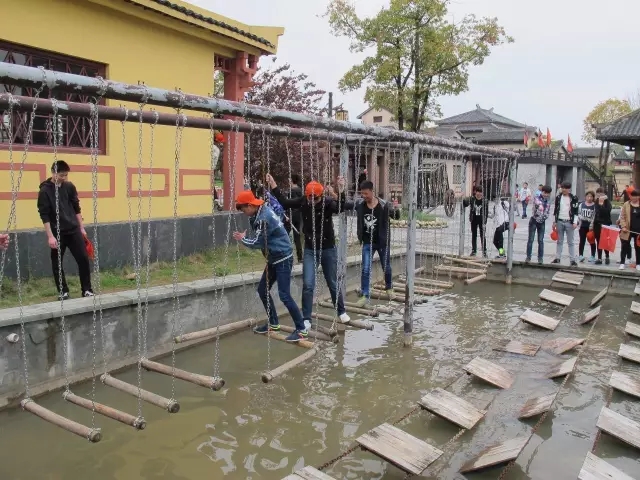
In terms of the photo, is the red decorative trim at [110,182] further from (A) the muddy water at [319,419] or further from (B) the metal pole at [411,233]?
(B) the metal pole at [411,233]

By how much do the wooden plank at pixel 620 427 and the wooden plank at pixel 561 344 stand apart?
217 centimetres

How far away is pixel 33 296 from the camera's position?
21.7 feet

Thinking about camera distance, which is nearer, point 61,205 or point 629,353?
point 61,205

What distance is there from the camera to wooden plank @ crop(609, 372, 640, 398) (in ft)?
18.5

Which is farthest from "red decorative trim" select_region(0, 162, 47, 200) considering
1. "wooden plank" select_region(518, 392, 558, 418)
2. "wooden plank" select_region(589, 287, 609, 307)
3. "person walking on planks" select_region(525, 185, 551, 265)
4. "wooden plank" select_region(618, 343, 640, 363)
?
"person walking on planks" select_region(525, 185, 551, 265)

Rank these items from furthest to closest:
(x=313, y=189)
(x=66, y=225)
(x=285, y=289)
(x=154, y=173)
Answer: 1. (x=154, y=173)
2. (x=66, y=225)
3. (x=313, y=189)
4. (x=285, y=289)

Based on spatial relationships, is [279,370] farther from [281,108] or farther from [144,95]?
[281,108]

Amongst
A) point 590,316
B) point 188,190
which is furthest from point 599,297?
point 188,190

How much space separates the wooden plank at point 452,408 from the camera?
15.8 ft

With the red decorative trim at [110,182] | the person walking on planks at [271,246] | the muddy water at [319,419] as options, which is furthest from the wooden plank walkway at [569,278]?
the red decorative trim at [110,182]

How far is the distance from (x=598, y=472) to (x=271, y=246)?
3.56 meters

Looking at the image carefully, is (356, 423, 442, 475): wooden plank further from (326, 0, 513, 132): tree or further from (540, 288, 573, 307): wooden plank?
(326, 0, 513, 132): tree

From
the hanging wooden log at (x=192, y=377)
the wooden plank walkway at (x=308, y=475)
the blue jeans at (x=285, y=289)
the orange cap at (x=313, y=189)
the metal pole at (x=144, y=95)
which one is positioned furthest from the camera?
the orange cap at (x=313, y=189)

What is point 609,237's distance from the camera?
1152 cm
